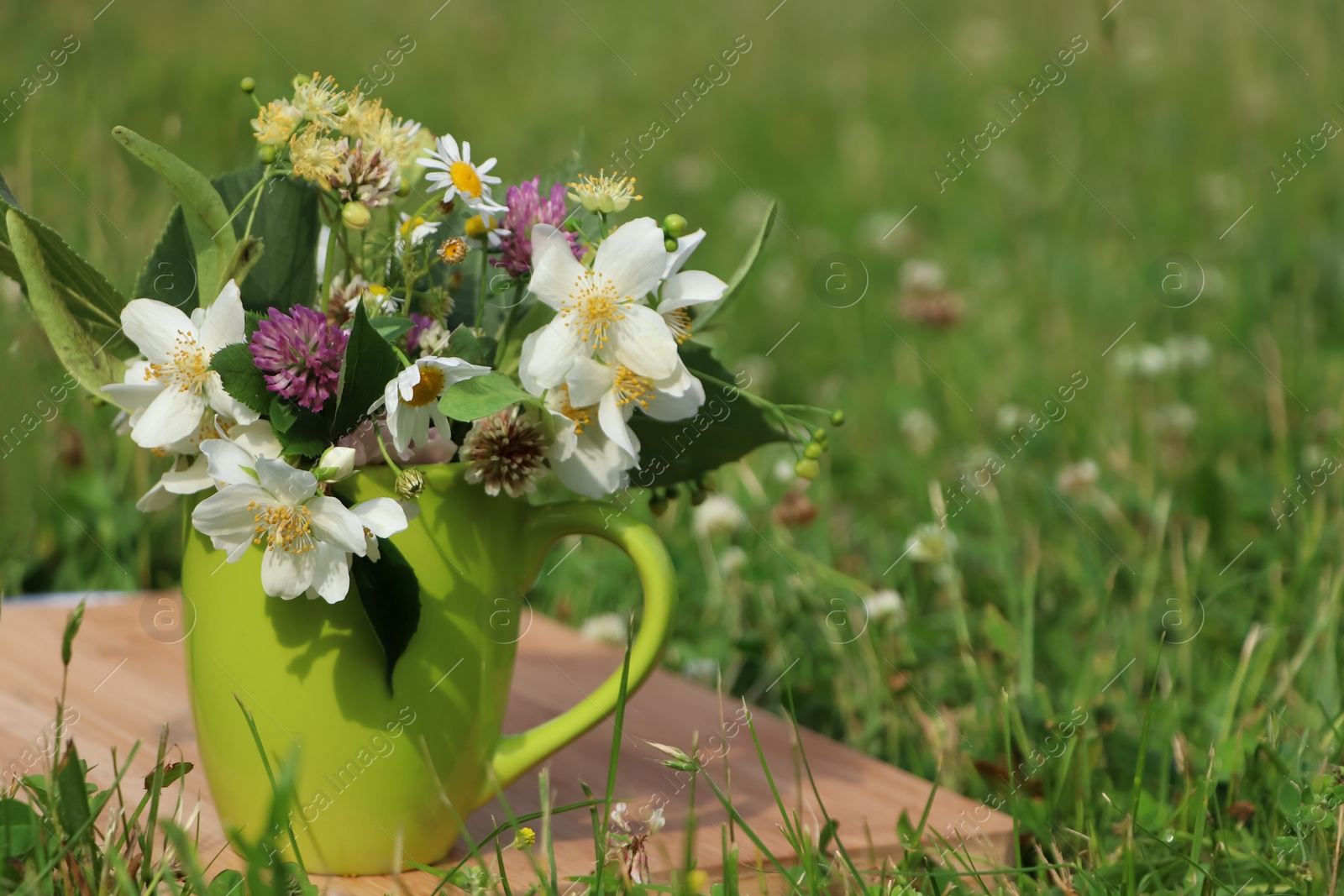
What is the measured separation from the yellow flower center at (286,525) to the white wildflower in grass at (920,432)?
157 centimetres

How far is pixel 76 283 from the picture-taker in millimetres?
838

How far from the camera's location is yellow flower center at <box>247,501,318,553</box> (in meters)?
0.75

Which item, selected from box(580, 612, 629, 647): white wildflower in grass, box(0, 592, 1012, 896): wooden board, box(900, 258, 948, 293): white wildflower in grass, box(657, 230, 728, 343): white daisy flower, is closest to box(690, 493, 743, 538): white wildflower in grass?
box(580, 612, 629, 647): white wildflower in grass

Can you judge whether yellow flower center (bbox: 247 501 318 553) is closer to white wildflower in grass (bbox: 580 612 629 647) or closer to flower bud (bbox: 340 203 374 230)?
flower bud (bbox: 340 203 374 230)

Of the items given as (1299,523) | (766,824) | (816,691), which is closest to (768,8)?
(1299,523)

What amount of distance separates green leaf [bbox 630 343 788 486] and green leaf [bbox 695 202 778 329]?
5 cm

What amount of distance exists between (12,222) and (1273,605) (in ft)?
4.90

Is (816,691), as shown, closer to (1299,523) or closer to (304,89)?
(1299,523)

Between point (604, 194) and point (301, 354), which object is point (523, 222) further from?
point (301, 354)

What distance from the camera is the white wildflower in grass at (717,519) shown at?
1801 millimetres

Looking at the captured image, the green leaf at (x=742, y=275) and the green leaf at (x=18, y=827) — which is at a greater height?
the green leaf at (x=742, y=275)

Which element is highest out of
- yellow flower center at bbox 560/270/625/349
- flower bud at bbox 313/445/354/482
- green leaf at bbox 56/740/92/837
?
yellow flower center at bbox 560/270/625/349

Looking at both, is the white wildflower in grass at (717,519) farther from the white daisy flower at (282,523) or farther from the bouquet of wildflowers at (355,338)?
the white daisy flower at (282,523)

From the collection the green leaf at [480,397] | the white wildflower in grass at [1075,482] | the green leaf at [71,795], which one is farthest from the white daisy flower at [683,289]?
the white wildflower in grass at [1075,482]
